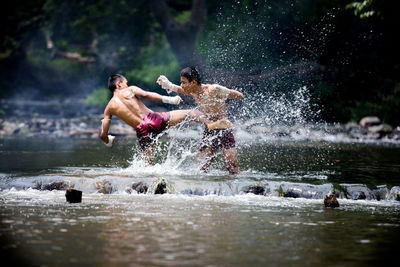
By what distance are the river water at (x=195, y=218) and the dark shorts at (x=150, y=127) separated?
0.40 metres

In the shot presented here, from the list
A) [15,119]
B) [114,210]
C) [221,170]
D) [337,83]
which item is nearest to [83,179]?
[114,210]

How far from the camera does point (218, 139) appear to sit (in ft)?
29.6

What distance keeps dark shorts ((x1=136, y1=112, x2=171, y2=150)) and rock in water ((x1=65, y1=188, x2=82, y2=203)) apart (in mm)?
2485

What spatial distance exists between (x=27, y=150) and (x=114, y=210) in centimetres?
796

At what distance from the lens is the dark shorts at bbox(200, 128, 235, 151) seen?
355 inches

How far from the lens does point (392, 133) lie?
18109 mm

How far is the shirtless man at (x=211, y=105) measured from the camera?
8867mm

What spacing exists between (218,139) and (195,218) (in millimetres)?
3121

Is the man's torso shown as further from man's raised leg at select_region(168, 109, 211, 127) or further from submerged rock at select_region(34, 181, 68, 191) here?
submerged rock at select_region(34, 181, 68, 191)

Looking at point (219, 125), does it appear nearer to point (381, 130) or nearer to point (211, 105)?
point (211, 105)

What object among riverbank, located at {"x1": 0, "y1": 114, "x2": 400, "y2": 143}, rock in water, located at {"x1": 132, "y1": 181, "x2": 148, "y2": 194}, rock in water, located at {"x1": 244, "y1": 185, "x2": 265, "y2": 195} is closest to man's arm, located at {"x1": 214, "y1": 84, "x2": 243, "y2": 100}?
rock in water, located at {"x1": 244, "y1": 185, "x2": 265, "y2": 195}

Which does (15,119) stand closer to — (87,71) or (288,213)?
(87,71)

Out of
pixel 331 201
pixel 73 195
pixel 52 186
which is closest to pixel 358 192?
pixel 331 201

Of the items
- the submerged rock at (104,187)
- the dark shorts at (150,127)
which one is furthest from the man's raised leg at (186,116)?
the submerged rock at (104,187)
